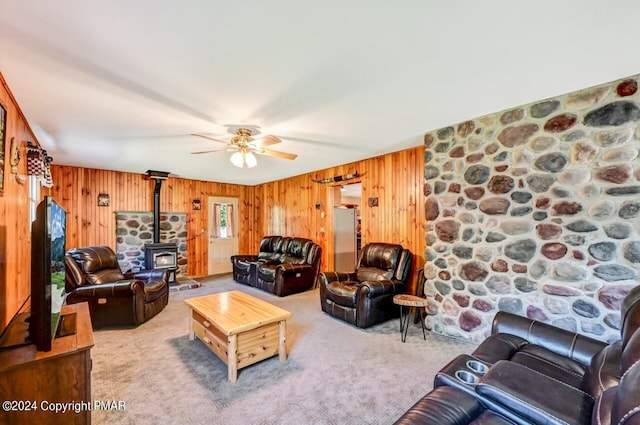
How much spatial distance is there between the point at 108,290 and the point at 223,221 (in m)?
4.03

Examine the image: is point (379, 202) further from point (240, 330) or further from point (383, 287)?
point (240, 330)

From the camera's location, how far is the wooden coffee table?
93.2 inches

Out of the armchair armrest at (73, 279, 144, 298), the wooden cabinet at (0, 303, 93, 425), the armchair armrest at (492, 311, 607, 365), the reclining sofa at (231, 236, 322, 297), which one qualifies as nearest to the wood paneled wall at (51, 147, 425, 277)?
the reclining sofa at (231, 236, 322, 297)

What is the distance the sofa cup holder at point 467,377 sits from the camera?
152 cm

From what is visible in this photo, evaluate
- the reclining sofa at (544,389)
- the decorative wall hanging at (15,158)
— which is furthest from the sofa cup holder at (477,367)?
the decorative wall hanging at (15,158)

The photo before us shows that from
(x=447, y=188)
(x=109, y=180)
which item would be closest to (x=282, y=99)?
(x=447, y=188)

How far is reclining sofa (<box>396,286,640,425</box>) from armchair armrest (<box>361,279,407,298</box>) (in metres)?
1.64

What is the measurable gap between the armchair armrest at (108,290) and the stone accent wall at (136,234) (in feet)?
8.71

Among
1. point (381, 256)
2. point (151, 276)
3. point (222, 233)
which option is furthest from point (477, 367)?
point (222, 233)

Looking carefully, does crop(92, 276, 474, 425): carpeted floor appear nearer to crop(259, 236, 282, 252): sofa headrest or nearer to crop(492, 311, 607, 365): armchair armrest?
crop(492, 311, 607, 365): armchair armrest

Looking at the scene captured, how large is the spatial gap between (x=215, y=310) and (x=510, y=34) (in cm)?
326

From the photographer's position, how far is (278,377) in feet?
7.81

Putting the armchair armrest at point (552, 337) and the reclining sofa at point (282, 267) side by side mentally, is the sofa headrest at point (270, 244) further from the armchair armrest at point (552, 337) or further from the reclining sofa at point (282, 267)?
the armchair armrest at point (552, 337)

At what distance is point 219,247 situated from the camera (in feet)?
23.6
